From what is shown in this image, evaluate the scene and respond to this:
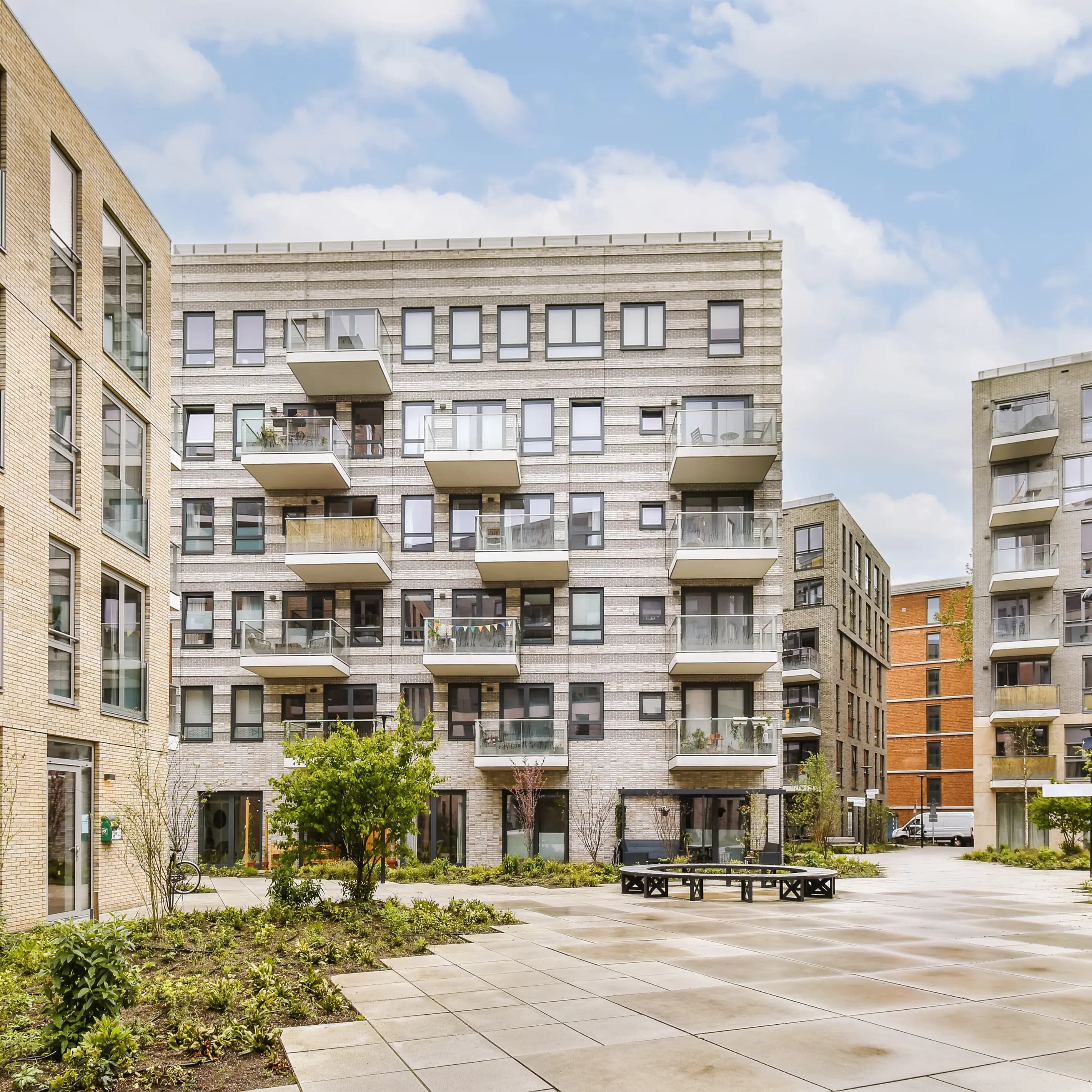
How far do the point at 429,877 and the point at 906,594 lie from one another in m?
52.3

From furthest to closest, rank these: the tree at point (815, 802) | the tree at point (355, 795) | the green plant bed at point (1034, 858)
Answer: the tree at point (815, 802), the green plant bed at point (1034, 858), the tree at point (355, 795)

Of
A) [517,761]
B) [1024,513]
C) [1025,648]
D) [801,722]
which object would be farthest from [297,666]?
[1024,513]

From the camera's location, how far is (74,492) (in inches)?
714

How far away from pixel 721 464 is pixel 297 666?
12.6 m

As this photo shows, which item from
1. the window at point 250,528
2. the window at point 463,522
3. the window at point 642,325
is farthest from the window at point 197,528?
the window at point 642,325

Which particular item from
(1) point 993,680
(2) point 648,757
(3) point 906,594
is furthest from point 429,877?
(3) point 906,594

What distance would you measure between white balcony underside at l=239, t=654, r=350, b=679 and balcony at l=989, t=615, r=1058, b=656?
2448 cm

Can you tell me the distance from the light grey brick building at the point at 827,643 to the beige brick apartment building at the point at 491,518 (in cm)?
1665

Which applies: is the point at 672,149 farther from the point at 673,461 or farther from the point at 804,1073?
the point at 804,1073

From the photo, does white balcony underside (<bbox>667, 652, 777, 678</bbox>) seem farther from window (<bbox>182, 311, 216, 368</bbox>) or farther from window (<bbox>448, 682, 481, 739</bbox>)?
window (<bbox>182, 311, 216, 368</bbox>)

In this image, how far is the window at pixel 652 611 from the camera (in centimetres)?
3156

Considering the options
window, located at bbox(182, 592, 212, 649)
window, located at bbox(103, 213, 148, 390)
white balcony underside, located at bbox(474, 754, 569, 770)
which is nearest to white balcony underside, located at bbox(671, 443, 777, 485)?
white balcony underside, located at bbox(474, 754, 569, 770)

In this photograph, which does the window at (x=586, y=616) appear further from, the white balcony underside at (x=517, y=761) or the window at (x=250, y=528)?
the window at (x=250, y=528)

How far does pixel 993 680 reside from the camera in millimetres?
42781
